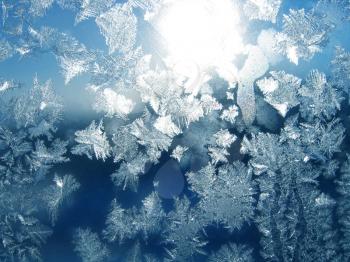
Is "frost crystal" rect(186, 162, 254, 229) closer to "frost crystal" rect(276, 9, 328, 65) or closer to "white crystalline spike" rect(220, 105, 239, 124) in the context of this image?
"white crystalline spike" rect(220, 105, 239, 124)

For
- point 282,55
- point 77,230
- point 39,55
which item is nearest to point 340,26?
point 282,55

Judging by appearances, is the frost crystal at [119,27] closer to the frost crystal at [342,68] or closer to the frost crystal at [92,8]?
the frost crystal at [92,8]

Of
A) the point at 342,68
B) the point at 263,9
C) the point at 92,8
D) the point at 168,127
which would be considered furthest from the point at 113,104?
the point at 342,68

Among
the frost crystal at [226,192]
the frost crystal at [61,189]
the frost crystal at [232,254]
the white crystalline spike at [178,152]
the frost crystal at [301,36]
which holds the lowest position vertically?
the frost crystal at [232,254]

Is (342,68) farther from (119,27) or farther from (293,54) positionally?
(119,27)

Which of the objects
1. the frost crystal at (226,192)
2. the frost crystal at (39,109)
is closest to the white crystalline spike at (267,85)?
the frost crystal at (226,192)

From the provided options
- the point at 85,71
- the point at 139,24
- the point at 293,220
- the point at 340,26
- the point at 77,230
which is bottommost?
the point at 77,230

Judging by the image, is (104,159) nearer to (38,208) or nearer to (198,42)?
(38,208)

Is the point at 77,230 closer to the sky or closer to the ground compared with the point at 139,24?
closer to the ground
